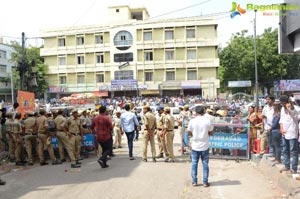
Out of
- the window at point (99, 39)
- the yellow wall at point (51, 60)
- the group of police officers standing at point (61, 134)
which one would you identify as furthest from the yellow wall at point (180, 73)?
the group of police officers standing at point (61, 134)

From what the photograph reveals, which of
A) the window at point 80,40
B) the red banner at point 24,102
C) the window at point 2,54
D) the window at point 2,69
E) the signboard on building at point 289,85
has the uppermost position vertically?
the window at point 80,40

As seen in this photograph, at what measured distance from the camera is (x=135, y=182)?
8.20 meters

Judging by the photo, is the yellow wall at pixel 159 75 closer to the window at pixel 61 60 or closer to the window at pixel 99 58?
the window at pixel 99 58

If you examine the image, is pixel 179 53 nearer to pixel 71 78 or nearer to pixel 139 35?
pixel 139 35

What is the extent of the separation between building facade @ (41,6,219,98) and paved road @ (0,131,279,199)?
41.8 meters

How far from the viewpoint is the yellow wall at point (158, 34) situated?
178 ft

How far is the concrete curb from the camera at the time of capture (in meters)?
6.62

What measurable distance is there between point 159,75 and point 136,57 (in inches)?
180

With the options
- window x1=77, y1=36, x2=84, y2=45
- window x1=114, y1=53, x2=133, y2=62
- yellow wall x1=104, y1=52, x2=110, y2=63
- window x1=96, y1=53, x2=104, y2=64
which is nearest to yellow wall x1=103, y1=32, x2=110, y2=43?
yellow wall x1=104, y1=52, x2=110, y2=63

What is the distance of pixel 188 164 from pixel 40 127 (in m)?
4.73

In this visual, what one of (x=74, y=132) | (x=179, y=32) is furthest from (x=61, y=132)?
(x=179, y=32)

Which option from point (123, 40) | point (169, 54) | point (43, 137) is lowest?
point (43, 137)

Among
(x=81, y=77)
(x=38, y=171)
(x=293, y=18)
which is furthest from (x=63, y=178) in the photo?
(x=81, y=77)

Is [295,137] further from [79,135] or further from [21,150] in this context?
[21,150]
